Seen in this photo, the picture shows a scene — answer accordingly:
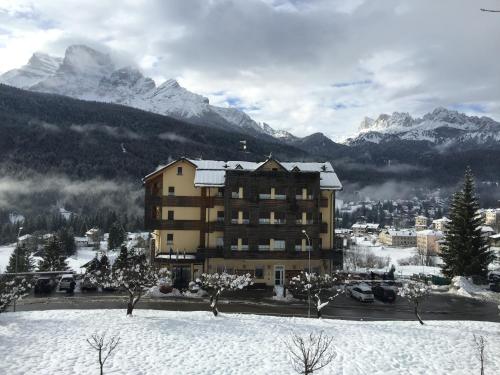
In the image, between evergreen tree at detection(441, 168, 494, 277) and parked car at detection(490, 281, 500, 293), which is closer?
parked car at detection(490, 281, 500, 293)

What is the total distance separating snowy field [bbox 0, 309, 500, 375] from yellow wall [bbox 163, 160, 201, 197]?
2438cm

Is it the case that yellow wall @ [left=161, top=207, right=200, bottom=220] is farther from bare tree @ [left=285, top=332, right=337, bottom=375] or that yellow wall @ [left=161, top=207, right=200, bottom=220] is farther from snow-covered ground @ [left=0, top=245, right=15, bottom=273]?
snow-covered ground @ [left=0, top=245, right=15, bottom=273]

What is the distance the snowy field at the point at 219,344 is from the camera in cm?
2353

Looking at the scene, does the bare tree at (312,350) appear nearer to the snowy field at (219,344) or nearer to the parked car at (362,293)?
the snowy field at (219,344)

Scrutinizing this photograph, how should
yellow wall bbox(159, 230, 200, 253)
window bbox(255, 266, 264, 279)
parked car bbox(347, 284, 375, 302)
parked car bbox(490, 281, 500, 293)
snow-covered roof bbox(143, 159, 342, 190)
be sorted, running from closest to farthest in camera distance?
parked car bbox(347, 284, 375, 302) < parked car bbox(490, 281, 500, 293) < window bbox(255, 266, 264, 279) < snow-covered roof bbox(143, 159, 342, 190) < yellow wall bbox(159, 230, 200, 253)

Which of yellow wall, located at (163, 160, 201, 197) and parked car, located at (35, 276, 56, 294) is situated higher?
yellow wall, located at (163, 160, 201, 197)

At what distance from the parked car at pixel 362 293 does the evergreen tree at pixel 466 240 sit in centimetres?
1732

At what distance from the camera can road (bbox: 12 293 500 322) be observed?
4041cm

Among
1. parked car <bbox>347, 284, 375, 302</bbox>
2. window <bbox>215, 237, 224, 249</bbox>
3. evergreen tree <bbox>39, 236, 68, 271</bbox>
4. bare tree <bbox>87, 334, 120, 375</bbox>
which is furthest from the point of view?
evergreen tree <bbox>39, 236, 68, 271</bbox>

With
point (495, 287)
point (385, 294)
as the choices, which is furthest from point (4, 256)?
point (495, 287)

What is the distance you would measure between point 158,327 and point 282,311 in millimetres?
13593

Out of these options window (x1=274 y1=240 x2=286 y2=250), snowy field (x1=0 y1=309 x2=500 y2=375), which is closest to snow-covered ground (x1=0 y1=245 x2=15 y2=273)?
window (x1=274 y1=240 x2=286 y2=250)

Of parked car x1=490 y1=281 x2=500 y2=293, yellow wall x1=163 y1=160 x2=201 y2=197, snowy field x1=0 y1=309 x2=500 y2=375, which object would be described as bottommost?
parked car x1=490 y1=281 x2=500 y2=293

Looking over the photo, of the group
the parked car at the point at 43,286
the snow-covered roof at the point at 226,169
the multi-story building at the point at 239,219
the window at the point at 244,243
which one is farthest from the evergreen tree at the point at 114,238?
the window at the point at 244,243
